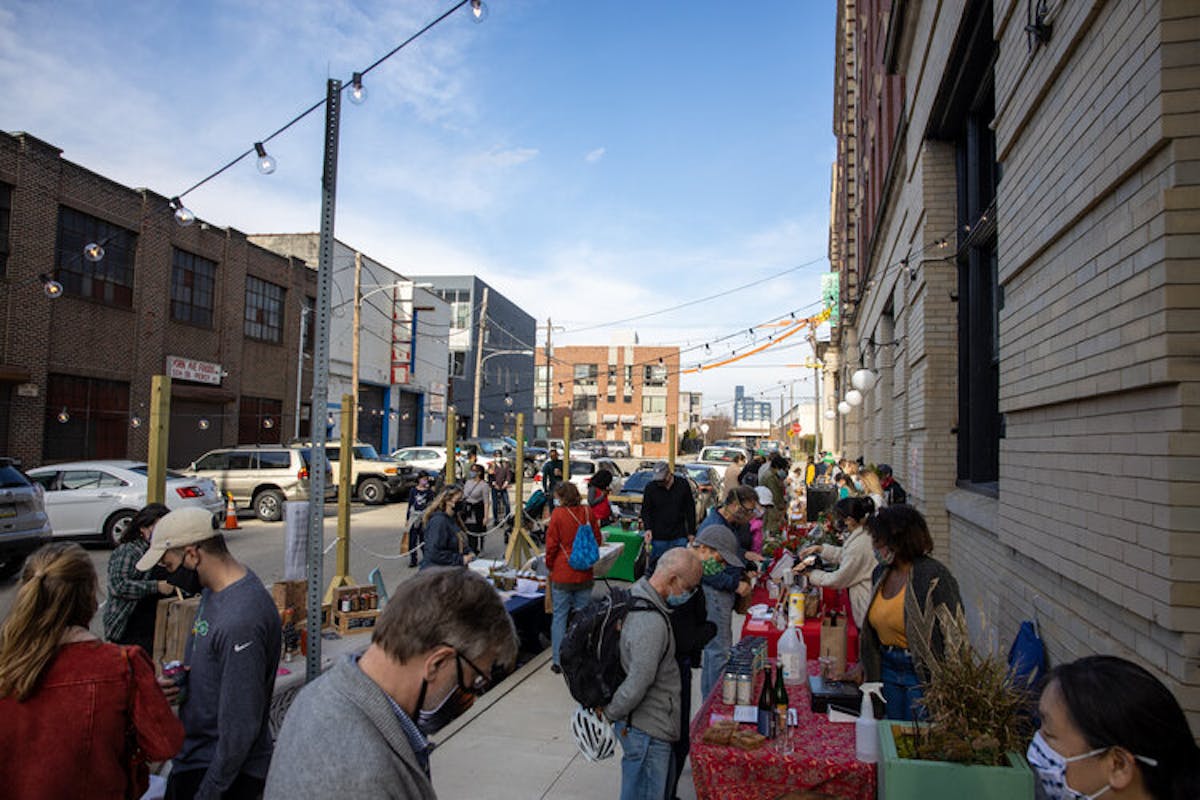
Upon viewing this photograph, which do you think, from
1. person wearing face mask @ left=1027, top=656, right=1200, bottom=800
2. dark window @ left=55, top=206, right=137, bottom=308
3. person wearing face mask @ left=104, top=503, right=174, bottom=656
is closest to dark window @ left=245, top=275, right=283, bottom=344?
dark window @ left=55, top=206, right=137, bottom=308


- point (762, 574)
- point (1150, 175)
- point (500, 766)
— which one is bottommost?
point (500, 766)

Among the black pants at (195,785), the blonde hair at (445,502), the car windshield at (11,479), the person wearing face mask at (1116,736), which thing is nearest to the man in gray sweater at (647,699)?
the black pants at (195,785)

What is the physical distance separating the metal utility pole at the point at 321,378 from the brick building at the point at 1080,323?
10.9 ft

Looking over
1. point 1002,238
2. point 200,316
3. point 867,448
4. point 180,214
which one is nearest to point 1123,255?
point 1002,238

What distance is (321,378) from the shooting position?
4.12 m

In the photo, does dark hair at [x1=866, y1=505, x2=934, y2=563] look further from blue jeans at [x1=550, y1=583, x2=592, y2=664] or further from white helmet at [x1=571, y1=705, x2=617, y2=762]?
blue jeans at [x1=550, y1=583, x2=592, y2=664]

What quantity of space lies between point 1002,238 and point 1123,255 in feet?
7.34

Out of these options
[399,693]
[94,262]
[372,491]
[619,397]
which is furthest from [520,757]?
[619,397]

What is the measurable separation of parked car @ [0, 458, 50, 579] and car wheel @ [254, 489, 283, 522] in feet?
29.5

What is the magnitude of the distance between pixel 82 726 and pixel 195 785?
2.68ft

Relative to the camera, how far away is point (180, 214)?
1158cm

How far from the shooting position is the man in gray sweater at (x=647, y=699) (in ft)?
12.3

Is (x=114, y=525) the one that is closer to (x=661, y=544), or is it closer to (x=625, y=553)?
(x=625, y=553)

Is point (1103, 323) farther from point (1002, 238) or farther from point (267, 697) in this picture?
point (267, 697)
